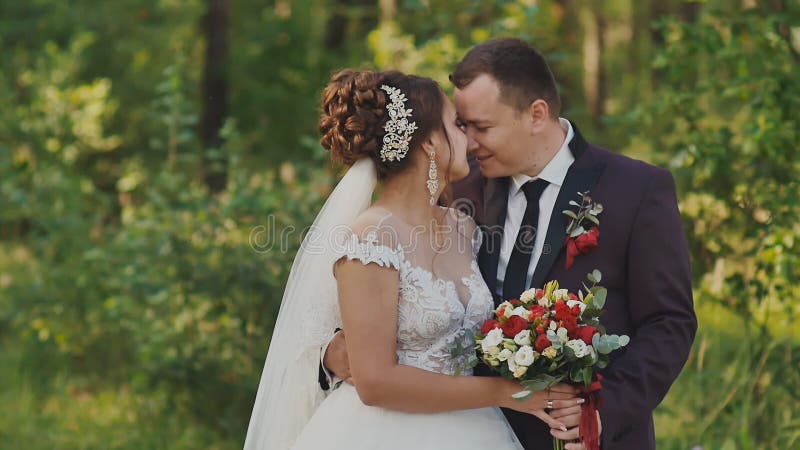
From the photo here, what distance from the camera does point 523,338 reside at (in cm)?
273

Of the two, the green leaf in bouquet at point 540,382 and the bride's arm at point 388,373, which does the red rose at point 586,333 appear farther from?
the bride's arm at point 388,373

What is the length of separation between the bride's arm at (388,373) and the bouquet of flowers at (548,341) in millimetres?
132

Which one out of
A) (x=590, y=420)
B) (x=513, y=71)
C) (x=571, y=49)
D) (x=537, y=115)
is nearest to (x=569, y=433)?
(x=590, y=420)

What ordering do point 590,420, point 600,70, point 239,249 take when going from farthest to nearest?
point 600,70
point 239,249
point 590,420

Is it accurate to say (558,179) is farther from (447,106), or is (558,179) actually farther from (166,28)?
(166,28)

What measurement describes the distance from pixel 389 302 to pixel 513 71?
1036mm

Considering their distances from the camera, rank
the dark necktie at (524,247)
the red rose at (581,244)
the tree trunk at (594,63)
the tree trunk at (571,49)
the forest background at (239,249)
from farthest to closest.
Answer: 1. the tree trunk at (594,63)
2. the tree trunk at (571,49)
3. the forest background at (239,249)
4. the dark necktie at (524,247)
5. the red rose at (581,244)

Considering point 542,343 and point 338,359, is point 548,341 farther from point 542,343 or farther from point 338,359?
point 338,359

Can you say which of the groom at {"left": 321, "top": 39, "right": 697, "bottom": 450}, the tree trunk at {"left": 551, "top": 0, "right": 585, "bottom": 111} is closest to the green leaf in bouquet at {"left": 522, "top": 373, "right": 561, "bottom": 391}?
the groom at {"left": 321, "top": 39, "right": 697, "bottom": 450}

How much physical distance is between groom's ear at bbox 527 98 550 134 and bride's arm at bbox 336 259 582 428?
0.86 meters

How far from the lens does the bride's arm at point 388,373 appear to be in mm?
2916

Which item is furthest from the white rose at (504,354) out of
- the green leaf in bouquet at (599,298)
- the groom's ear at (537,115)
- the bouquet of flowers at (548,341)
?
the groom's ear at (537,115)

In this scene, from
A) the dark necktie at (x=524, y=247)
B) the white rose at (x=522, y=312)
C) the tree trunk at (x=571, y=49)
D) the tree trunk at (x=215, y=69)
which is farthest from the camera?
the tree trunk at (x=571, y=49)

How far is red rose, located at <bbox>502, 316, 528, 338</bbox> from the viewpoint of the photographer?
2.76 m
